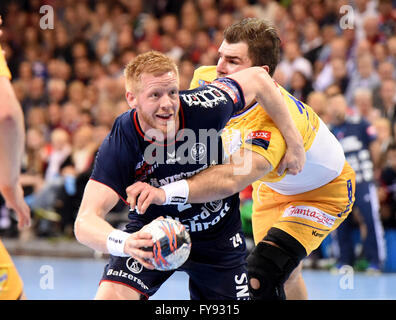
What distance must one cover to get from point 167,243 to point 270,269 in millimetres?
1424

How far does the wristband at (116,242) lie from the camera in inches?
125

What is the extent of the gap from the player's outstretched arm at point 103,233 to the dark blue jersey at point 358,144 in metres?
5.25

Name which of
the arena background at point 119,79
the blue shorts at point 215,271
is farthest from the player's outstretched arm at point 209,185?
the arena background at point 119,79

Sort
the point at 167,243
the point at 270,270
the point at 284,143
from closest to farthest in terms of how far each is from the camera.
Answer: the point at 167,243 → the point at 284,143 → the point at 270,270

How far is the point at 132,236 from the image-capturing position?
123 inches

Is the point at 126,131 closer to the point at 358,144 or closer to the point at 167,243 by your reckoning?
the point at 167,243

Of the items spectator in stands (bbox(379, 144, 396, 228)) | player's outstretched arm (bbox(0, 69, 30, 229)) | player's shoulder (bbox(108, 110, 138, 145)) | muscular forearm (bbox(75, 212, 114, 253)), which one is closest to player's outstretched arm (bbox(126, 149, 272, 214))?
muscular forearm (bbox(75, 212, 114, 253))

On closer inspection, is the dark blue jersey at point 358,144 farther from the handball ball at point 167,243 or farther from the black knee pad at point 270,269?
the handball ball at point 167,243

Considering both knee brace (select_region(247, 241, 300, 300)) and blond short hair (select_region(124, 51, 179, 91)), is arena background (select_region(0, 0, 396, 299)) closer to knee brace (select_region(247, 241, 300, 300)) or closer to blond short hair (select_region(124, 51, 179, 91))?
knee brace (select_region(247, 241, 300, 300))

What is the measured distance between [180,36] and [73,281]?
5.56m

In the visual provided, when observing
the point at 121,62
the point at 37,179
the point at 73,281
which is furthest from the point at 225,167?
the point at 121,62

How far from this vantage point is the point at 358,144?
820 centimetres

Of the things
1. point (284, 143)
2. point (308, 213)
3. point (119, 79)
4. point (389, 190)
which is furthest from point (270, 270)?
point (119, 79)
